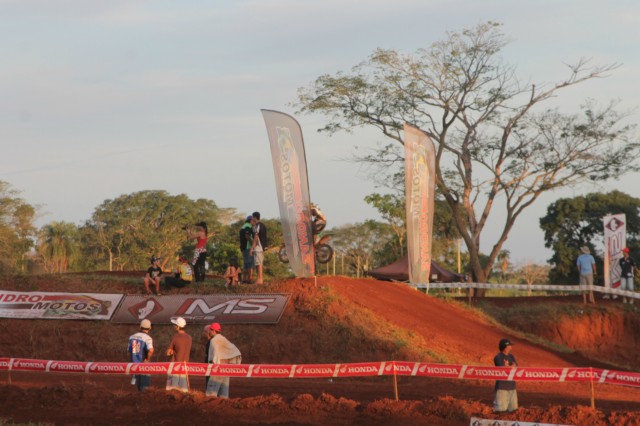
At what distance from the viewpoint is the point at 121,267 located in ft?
219

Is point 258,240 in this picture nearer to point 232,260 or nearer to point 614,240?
point 232,260

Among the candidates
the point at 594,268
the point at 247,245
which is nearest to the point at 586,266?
the point at 594,268

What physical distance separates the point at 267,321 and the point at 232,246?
30867mm

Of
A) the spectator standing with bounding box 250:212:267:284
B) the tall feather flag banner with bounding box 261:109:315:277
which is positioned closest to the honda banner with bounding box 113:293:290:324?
the spectator standing with bounding box 250:212:267:284

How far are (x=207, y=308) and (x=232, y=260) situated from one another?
2.31 m

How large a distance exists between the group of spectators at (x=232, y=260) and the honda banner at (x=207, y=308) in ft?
2.14

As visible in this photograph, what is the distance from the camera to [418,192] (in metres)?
29.0

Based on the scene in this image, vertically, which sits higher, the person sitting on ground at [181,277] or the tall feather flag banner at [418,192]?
the tall feather flag banner at [418,192]

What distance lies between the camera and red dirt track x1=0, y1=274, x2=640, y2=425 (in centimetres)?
1473

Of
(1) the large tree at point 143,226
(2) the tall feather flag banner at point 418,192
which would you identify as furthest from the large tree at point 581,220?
(2) the tall feather flag banner at point 418,192

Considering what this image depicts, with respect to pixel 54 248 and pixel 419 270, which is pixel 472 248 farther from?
pixel 54 248

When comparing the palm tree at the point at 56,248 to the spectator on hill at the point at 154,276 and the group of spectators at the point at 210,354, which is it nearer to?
the spectator on hill at the point at 154,276

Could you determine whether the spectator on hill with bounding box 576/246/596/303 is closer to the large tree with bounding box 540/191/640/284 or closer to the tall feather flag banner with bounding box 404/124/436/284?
the tall feather flag banner with bounding box 404/124/436/284

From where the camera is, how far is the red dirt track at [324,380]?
14727mm
